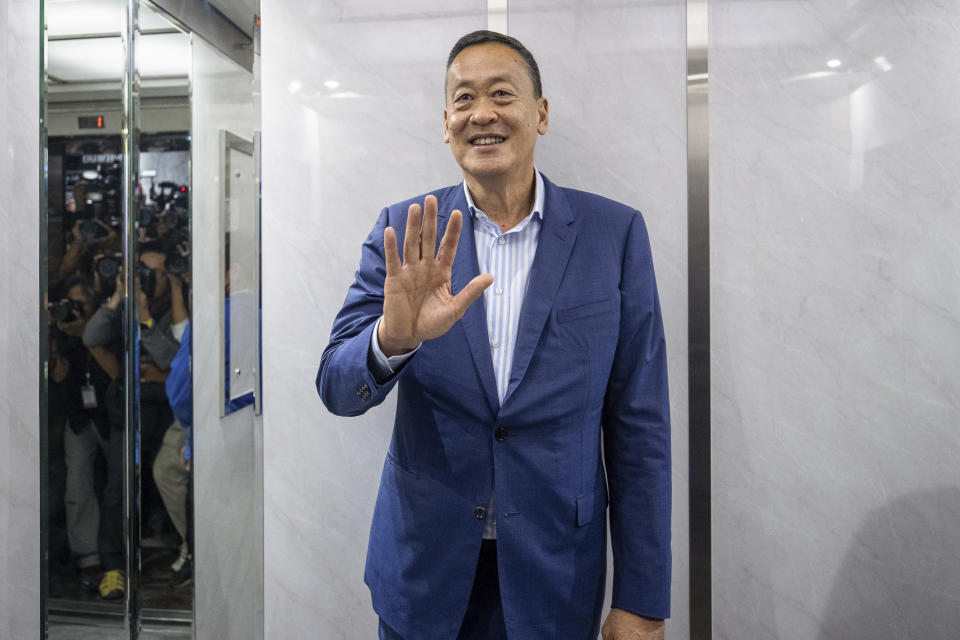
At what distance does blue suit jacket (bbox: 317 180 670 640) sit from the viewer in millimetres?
1157

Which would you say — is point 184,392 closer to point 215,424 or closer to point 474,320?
point 215,424

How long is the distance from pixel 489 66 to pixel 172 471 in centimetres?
184

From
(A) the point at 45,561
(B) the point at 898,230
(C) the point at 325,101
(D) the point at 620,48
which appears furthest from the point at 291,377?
(B) the point at 898,230

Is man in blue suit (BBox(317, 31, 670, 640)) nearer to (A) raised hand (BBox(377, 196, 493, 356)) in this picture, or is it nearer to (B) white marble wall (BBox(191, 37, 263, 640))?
(A) raised hand (BBox(377, 196, 493, 356))

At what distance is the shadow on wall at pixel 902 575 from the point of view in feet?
5.37

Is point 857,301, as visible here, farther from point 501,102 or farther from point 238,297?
point 238,297

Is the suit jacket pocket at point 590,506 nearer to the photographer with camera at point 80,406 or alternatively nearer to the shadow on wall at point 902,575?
the shadow on wall at point 902,575

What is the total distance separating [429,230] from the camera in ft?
3.26

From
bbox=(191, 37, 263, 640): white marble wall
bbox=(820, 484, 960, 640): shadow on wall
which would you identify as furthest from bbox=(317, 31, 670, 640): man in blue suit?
bbox=(191, 37, 263, 640): white marble wall

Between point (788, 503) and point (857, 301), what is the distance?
Answer: 24.0 inches

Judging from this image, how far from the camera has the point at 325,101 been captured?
1700mm

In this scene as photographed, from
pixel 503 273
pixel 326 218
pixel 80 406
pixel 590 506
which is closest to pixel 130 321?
pixel 80 406

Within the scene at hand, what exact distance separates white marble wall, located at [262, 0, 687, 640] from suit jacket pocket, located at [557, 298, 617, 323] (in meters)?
0.53

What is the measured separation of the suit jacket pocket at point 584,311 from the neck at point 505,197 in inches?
9.9
